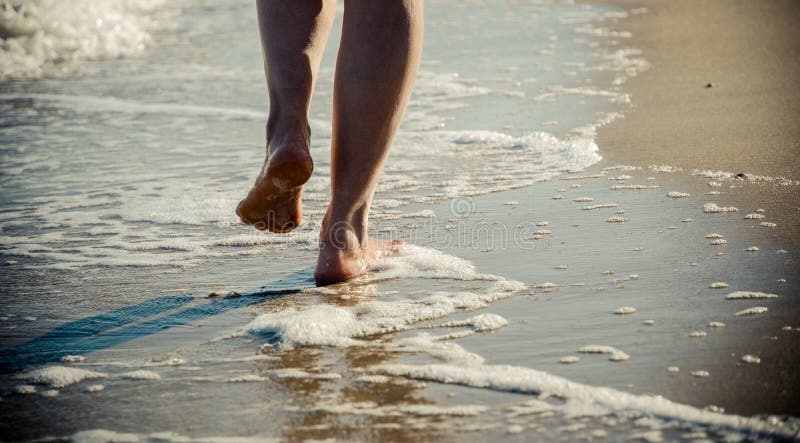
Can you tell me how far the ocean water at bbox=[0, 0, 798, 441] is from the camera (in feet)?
4.87

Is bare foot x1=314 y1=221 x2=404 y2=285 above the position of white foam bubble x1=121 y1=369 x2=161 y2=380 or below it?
above

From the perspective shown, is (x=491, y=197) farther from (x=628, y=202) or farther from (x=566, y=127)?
(x=566, y=127)

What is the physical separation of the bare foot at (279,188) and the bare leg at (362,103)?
84 millimetres

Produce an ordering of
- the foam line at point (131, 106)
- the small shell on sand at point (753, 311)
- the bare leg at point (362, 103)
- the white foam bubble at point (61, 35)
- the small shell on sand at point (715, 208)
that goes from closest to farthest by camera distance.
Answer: the small shell on sand at point (753, 311) < the bare leg at point (362, 103) < the small shell on sand at point (715, 208) < the foam line at point (131, 106) < the white foam bubble at point (61, 35)

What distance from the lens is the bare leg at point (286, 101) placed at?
7.13 ft

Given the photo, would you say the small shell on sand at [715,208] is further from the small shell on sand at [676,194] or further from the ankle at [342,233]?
the ankle at [342,233]

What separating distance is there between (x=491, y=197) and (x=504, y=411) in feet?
4.77

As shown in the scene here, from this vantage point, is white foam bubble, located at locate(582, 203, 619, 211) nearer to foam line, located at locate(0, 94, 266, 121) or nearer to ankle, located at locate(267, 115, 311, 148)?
ankle, located at locate(267, 115, 311, 148)

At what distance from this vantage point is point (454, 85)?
4934 millimetres

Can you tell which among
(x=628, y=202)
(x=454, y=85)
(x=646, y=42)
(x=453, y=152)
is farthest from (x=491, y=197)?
(x=646, y=42)

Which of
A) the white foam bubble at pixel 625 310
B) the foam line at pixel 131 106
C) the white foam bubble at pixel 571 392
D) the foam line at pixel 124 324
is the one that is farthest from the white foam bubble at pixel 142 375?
the foam line at pixel 131 106

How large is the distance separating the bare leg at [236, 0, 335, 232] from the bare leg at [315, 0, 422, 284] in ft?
0.30

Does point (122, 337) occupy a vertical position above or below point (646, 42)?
below

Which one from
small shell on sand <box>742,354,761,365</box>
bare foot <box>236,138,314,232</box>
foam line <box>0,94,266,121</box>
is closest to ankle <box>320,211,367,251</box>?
bare foot <box>236,138,314,232</box>
